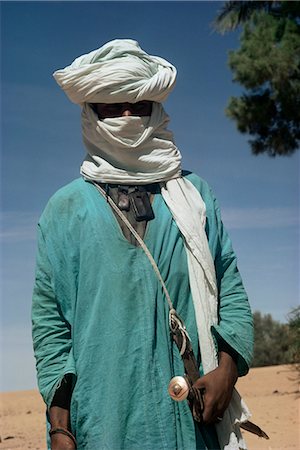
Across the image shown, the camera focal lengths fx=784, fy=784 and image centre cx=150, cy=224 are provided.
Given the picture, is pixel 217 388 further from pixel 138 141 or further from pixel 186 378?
pixel 138 141

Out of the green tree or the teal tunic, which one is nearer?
the teal tunic

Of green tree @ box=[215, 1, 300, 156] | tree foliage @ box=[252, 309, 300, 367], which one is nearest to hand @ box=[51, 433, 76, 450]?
green tree @ box=[215, 1, 300, 156]

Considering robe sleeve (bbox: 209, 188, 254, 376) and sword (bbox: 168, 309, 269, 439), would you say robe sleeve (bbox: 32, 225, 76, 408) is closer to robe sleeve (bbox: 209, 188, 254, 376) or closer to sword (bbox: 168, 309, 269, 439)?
sword (bbox: 168, 309, 269, 439)

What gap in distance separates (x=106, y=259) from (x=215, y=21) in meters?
13.3

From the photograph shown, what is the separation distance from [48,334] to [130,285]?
0.37 metres

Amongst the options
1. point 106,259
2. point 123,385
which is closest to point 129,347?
point 123,385

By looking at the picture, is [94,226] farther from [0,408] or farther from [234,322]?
[0,408]

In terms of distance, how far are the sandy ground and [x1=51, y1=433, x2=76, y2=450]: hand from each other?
701 cm

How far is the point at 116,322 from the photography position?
2.85 m

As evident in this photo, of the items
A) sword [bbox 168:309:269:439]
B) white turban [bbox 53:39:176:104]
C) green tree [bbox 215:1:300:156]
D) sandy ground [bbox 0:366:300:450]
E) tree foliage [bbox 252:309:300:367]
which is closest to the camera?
sword [bbox 168:309:269:439]

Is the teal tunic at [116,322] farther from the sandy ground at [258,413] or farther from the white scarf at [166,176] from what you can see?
the sandy ground at [258,413]

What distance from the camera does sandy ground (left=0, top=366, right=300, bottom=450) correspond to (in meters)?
10.3

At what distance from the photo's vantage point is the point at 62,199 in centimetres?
308

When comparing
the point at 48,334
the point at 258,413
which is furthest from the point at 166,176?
the point at 258,413
